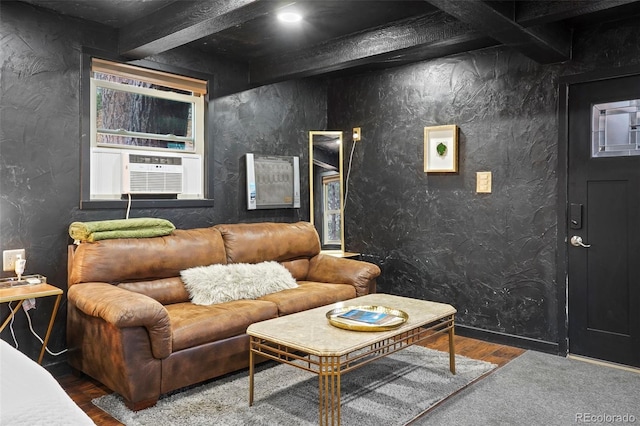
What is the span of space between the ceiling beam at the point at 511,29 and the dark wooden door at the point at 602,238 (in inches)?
13.1

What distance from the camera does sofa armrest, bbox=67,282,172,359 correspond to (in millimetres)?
2554

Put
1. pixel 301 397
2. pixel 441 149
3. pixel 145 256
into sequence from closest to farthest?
pixel 301 397, pixel 145 256, pixel 441 149

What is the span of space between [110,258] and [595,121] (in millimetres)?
3351

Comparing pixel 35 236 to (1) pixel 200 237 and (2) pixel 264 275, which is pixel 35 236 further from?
(2) pixel 264 275

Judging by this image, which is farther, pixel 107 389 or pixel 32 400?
pixel 107 389

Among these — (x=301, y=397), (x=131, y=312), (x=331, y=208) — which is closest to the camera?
(x=131, y=312)

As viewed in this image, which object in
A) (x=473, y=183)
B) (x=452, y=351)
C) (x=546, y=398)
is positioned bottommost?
(x=546, y=398)

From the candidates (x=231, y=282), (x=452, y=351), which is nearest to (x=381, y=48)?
(x=231, y=282)

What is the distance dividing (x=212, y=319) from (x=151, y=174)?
132 centimetres

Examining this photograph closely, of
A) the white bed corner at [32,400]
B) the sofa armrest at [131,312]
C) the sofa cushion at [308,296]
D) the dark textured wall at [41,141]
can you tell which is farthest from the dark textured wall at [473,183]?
the white bed corner at [32,400]

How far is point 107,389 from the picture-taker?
117 inches

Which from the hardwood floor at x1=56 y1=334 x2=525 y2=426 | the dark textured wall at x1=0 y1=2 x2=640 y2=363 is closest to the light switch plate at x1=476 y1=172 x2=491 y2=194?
the dark textured wall at x1=0 y1=2 x2=640 y2=363

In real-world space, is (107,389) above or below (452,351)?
below

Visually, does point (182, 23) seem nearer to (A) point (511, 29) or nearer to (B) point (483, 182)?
(A) point (511, 29)
